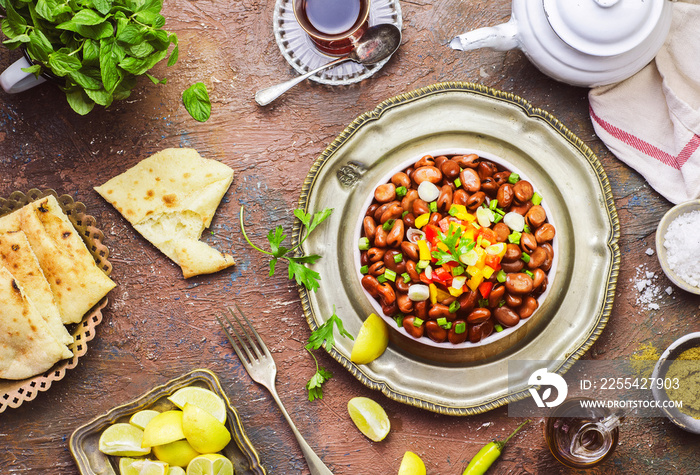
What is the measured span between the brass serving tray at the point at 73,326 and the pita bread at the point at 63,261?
0.05 m

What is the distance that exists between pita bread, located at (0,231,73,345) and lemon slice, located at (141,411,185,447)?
0.54 meters

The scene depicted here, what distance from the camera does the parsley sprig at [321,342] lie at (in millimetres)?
2078

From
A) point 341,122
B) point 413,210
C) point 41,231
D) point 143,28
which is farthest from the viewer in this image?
point 341,122

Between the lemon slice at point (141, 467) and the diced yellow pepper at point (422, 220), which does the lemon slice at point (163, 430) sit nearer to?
the lemon slice at point (141, 467)

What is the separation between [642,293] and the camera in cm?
222

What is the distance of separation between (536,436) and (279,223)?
5.08 ft

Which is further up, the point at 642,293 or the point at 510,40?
the point at 510,40

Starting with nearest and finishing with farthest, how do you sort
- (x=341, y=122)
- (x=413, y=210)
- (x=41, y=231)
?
(x=413, y=210), (x=41, y=231), (x=341, y=122)

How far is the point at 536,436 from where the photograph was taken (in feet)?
7.32

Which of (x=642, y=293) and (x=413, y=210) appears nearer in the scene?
(x=413, y=210)

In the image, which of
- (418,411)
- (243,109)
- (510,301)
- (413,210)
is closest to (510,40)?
(413,210)

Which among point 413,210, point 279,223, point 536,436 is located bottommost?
point 536,436

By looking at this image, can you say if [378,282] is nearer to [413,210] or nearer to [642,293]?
[413,210]

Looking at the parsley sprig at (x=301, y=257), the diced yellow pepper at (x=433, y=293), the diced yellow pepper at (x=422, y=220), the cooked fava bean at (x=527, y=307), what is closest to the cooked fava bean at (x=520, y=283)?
the cooked fava bean at (x=527, y=307)
